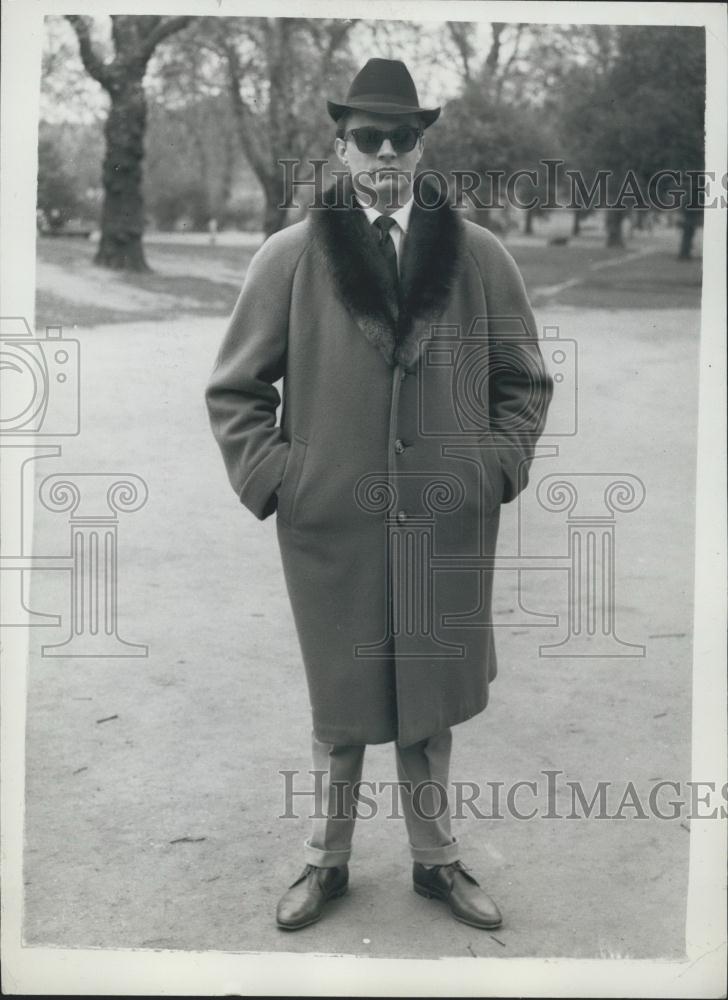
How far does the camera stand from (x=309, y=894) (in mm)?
3170

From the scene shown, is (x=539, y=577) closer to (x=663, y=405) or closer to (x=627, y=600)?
(x=627, y=600)

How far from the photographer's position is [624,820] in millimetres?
3543

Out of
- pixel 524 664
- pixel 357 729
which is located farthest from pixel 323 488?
pixel 524 664

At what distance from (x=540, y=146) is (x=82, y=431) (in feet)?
11.5

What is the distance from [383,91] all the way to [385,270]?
429 millimetres

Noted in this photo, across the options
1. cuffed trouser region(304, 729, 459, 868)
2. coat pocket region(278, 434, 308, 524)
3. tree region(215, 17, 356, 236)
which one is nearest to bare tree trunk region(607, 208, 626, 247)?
tree region(215, 17, 356, 236)

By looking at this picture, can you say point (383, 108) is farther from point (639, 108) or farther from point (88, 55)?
point (639, 108)

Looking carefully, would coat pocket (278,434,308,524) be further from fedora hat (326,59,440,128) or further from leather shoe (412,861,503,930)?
leather shoe (412,861,503,930)
